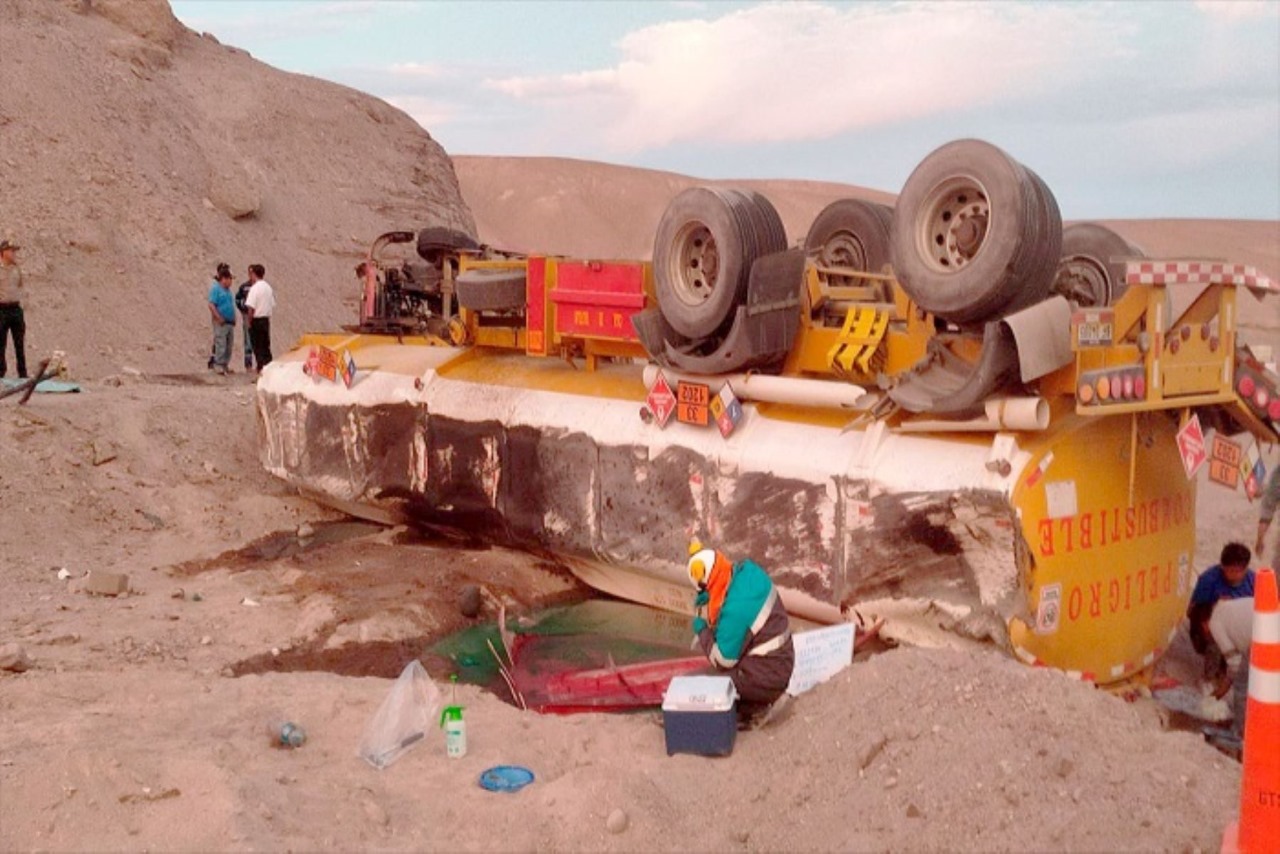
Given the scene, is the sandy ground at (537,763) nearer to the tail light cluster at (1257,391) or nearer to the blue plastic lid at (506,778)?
the blue plastic lid at (506,778)

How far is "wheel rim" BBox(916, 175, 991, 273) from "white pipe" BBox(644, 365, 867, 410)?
85cm

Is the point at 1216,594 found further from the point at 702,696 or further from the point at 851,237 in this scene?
the point at 702,696

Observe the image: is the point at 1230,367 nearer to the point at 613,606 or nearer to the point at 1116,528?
the point at 1116,528

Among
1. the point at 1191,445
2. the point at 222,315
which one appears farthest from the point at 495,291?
the point at 222,315

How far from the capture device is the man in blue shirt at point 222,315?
16703 mm

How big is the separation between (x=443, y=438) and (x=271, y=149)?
20.6m

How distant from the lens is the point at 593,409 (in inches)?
352

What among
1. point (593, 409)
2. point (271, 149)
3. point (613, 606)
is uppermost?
point (271, 149)

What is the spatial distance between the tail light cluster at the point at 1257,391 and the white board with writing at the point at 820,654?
2.45 meters

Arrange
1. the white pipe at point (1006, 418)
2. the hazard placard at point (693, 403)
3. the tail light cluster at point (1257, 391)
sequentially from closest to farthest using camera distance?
1. the white pipe at point (1006, 418)
2. the tail light cluster at point (1257, 391)
3. the hazard placard at point (693, 403)

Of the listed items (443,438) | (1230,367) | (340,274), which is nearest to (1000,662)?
(1230,367)

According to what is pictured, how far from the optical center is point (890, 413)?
7.07 metres

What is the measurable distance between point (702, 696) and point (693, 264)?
3422 millimetres

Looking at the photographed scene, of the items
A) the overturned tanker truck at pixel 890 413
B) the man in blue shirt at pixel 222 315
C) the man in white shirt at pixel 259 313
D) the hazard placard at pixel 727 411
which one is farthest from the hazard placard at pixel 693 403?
the man in blue shirt at pixel 222 315
